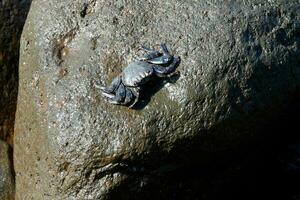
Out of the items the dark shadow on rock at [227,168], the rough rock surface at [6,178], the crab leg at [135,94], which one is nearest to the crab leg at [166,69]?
the crab leg at [135,94]

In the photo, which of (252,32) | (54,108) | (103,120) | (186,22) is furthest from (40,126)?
(252,32)

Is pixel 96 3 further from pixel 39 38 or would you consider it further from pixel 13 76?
pixel 13 76

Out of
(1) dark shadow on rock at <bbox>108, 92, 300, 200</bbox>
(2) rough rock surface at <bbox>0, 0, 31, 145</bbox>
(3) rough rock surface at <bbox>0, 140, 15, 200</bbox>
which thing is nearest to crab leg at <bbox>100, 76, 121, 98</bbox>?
(1) dark shadow on rock at <bbox>108, 92, 300, 200</bbox>

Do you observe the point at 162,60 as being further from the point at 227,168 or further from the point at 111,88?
the point at 227,168

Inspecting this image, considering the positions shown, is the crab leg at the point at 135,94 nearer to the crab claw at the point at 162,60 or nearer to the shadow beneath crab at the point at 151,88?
the shadow beneath crab at the point at 151,88

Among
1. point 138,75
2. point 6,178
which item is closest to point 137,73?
point 138,75
